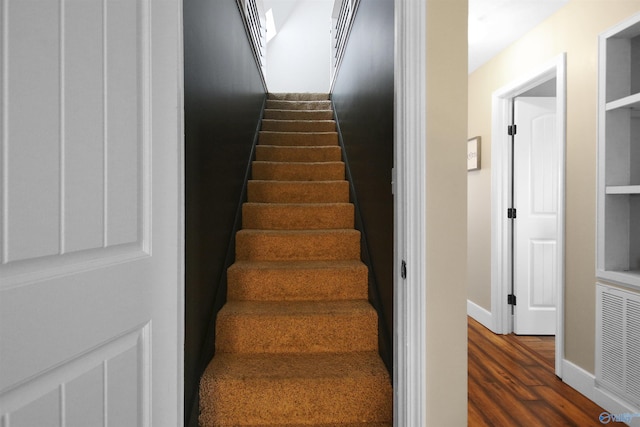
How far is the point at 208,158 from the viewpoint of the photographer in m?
1.48

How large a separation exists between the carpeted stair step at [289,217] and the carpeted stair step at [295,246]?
0.22 meters

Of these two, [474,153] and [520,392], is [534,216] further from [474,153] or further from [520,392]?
[520,392]

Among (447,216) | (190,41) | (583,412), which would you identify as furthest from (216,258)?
(583,412)

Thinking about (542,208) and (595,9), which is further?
(542,208)

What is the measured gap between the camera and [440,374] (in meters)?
1.09

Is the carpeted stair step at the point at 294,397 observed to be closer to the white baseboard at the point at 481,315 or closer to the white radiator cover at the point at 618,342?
the white radiator cover at the point at 618,342

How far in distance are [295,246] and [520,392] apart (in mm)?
1650

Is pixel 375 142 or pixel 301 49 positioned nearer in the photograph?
pixel 375 142

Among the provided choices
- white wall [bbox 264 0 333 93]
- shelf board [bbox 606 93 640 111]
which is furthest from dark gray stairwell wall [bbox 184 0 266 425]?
white wall [bbox 264 0 333 93]

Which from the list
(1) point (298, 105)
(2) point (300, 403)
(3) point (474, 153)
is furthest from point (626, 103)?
(1) point (298, 105)

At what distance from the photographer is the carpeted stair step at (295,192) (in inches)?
103

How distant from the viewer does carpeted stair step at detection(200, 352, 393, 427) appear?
1.36 meters

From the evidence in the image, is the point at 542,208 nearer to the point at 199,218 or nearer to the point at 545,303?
Result: the point at 545,303

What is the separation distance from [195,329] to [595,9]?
9.22 ft
